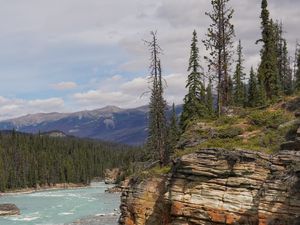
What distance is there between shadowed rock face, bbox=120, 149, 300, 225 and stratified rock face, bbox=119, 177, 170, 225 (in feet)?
2.39

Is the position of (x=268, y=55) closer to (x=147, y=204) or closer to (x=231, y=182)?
(x=147, y=204)

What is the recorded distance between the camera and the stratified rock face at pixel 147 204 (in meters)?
30.4

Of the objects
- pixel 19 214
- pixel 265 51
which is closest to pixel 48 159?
pixel 19 214

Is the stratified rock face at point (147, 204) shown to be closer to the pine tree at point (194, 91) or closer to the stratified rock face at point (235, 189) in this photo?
the stratified rock face at point (235, 189)

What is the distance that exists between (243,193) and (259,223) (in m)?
1.93

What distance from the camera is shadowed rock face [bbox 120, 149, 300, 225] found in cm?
2373

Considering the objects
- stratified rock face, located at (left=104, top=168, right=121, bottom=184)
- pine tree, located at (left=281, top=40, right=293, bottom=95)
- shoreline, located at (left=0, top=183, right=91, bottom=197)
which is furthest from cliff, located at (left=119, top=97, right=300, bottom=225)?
stratified rock face, located at (left=104, top=168, right=121, bottom=184)

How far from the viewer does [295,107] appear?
34.3 meters

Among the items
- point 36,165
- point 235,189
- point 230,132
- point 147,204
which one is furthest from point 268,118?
point 36,165

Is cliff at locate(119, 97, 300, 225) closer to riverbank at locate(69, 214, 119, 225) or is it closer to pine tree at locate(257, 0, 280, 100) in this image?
pine tree at locate(257, 0, 280, 100)

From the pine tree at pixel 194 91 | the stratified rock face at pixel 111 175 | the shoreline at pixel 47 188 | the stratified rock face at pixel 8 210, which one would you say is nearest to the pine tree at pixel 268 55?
the pine tree at pixel 194 91

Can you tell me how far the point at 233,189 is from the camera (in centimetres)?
2558

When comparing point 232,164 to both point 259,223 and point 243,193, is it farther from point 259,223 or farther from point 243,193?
point 259,223

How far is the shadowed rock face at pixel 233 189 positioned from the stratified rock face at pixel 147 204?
0.73m
